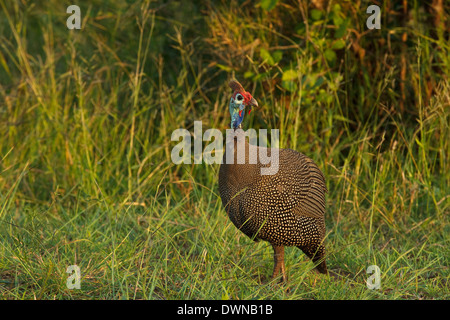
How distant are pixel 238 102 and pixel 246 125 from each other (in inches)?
69.9

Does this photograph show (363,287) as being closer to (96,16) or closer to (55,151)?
(55,151)

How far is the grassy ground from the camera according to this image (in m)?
3.69

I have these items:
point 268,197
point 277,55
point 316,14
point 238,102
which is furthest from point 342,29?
point 268,197

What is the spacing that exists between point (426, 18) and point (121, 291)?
311 centimetres

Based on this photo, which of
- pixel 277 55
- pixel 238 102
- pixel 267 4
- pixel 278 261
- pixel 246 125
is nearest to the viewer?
pixel 238 102

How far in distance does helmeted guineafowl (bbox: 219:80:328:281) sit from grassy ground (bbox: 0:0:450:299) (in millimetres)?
257

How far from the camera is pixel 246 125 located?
477 centimetres

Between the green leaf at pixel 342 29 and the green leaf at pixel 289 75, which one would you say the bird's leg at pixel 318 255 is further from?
the green leaf at pixel 342 29

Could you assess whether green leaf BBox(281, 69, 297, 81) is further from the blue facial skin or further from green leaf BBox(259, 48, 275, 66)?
the blue facial skin

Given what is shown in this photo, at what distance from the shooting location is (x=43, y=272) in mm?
2914

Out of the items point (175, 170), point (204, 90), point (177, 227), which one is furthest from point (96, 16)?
point (177, 227)

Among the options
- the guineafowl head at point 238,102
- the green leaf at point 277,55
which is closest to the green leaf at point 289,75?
the green leaf at point 277,55

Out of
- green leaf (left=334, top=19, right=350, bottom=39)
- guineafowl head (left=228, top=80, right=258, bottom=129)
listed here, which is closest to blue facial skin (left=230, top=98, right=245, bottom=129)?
guineafowl head (left=228, top=80, right=258, bottom=129)

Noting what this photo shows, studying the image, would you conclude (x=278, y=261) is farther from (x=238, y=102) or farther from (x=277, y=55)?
(x=277, y=55)
